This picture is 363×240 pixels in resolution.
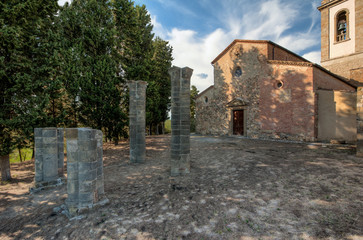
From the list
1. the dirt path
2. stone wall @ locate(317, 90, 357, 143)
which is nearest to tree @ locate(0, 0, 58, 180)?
the dirt path

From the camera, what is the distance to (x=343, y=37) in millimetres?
16750

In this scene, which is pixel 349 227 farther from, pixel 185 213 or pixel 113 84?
pixel 113 84

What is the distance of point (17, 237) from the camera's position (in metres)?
2.84

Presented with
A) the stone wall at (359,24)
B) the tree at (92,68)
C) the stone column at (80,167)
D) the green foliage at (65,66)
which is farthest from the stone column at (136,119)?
the stone wall at (359,24)

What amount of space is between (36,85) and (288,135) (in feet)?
52.6

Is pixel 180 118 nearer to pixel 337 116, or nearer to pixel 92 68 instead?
pixel 92 68

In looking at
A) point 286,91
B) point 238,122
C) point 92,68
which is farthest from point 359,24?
point 92,68

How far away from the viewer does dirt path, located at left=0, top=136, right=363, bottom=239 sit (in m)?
2.69

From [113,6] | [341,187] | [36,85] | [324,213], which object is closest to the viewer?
[324,213]

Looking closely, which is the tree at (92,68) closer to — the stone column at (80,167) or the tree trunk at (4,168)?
the tree trunk at (4,168)

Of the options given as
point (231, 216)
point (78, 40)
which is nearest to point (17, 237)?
point (231, 216)

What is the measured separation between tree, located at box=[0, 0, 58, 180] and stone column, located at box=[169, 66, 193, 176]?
5616 mm

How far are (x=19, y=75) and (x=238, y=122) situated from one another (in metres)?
15.7

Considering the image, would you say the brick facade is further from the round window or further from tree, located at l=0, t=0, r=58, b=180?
tree, located at l=0, t=0, r=58, b=180
